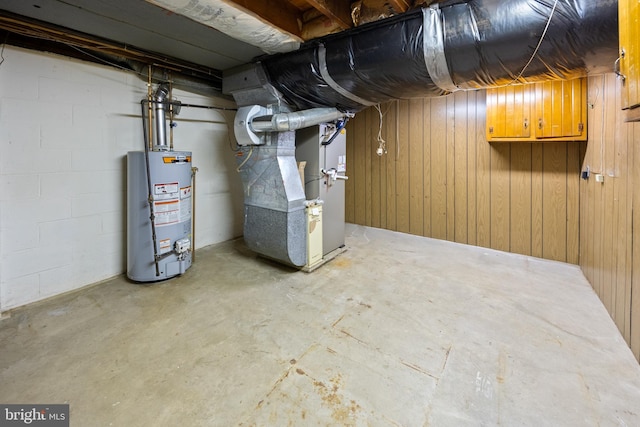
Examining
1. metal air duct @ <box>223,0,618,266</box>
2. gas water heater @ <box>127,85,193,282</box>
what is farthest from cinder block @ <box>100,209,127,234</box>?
metal air duct @ <box>223,0,618,266</box>

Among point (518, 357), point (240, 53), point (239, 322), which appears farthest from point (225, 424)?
point (240, 53)

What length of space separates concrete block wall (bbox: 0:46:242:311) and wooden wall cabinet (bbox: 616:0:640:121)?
133 inches

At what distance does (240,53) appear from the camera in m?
2.47

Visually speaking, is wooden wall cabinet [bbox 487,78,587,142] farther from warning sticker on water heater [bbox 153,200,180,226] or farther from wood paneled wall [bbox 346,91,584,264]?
warning sticker on water heater [bbox 153,200,180,226]

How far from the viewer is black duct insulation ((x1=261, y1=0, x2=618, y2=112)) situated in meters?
1.39

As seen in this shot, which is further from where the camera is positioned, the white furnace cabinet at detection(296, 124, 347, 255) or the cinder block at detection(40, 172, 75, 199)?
the white furnace cabinet at detection(296, 124, 347, 255)

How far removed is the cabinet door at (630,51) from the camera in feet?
3.33

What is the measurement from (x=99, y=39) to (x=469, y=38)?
8.65 feet

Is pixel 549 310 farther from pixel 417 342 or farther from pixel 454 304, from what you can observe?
pixel 417 342

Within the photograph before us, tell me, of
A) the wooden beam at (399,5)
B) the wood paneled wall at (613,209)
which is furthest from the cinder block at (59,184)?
the wood paneled wall at (613,209)

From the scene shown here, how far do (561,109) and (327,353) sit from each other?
3030 millimetres

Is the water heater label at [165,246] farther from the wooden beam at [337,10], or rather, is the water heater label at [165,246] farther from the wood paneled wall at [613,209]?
the wood paneled wall at [613,209]

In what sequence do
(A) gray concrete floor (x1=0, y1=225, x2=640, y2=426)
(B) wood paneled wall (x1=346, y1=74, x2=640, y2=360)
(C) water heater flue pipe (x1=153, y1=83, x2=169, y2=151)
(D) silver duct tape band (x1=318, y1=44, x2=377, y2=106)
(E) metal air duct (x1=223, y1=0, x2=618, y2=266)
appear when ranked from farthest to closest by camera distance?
(C) water heater flue pipe (x1=153, y1=83, x2=169, y2=151)
(D) silver duct tape band (x1=318, y1=44, x2=377, y2=106)
(B) wood paneled wall (x1=346, y1=74, x2=640, y2=360)
(E) metal air duct (x1=223, y1=0, x2=618, y2=266)
(A) gray concrete floor (x1=0, y1=225, x2=640, y2=426)

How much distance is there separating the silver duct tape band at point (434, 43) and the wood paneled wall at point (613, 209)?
38.7 inches
